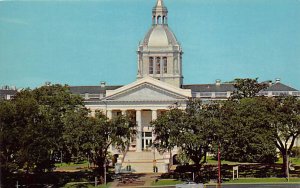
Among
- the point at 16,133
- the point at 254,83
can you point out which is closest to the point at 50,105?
the point at 16,133

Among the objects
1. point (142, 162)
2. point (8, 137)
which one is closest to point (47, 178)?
point (8, 137)

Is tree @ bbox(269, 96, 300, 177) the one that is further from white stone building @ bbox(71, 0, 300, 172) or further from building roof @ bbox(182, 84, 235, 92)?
building roof @ bbox(182, 84, 235, 92)

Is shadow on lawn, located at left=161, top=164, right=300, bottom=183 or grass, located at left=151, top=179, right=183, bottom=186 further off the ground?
shadow on lawn, located at left=161, top=164, right=300, bottom=183

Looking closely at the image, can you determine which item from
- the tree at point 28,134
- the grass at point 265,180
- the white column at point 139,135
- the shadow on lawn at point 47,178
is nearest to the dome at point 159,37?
the white column at point 139,135

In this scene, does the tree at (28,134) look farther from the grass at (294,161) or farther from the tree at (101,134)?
the grass at (294,161)

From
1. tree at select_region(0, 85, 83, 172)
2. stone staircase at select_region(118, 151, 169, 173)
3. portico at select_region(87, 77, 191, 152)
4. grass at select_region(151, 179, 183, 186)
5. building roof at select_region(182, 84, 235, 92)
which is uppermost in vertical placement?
building roof at select_region(182, 84, 235, 92)

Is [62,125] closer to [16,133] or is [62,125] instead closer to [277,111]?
[16,133]

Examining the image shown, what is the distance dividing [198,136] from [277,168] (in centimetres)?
1236

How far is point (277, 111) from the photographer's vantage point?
63906 mm

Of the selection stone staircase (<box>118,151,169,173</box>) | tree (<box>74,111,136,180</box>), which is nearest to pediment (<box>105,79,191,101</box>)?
stone staircase (<box>118,151,169,173</box>)

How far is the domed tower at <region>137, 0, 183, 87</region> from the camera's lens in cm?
9556

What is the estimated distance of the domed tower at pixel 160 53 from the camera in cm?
9556

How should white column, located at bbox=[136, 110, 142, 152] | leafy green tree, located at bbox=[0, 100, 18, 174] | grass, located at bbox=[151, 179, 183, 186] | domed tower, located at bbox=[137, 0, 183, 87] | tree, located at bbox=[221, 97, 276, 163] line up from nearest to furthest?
leafy green tree, located at bbox=[0, 100, 18, 174] → tree, located at bbox=[221, 97, 276, 163] → grass, located at bbox=[151, 179, 183, 186] → white column, located at bbox=[136, 110, 142, 152] → domed tower, located at bbox=[137, 0, 183, 87]

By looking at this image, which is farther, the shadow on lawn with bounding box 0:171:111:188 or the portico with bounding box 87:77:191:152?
the portico with bounding box 87:77:191:152
